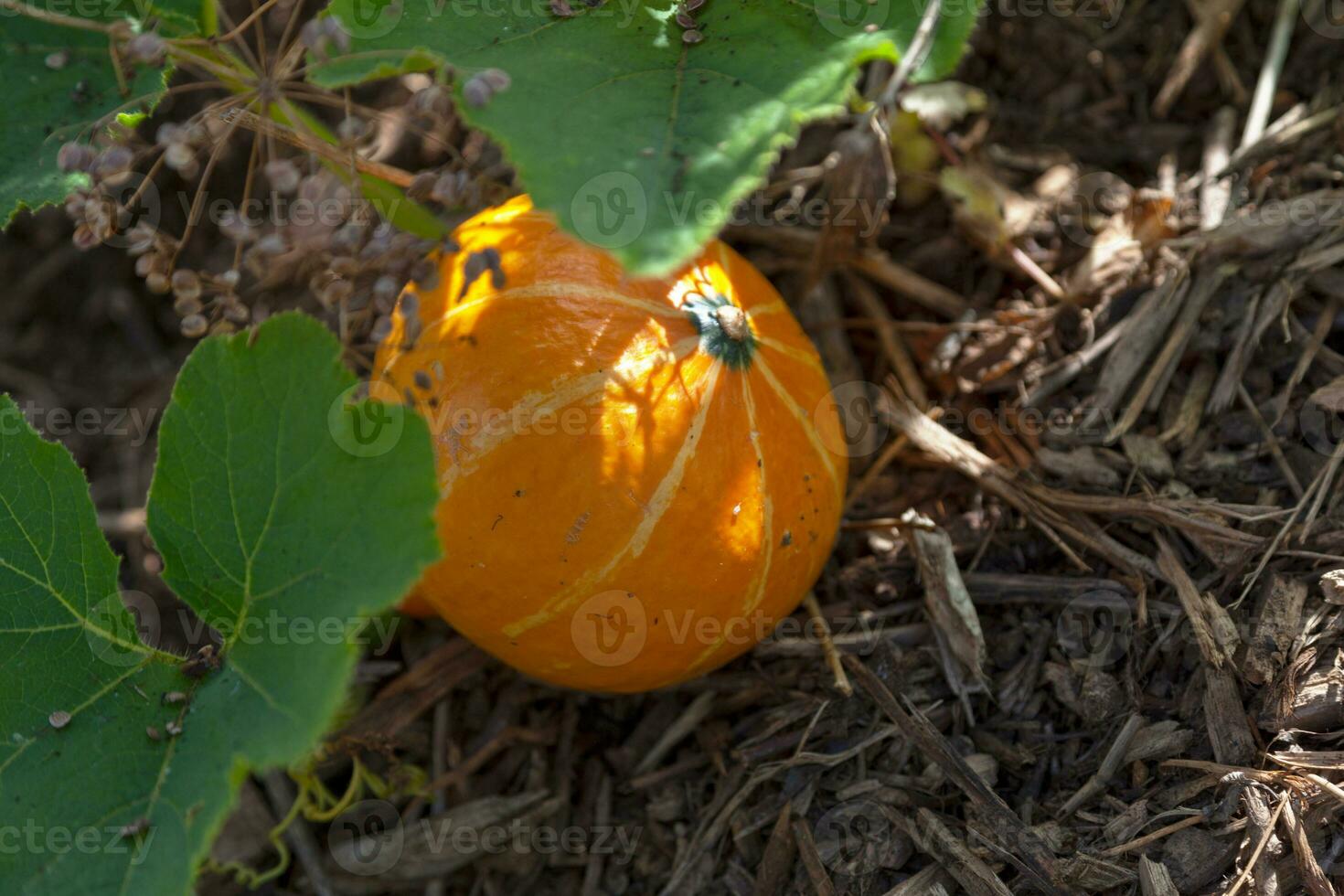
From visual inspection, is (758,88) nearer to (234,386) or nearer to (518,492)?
(518,492)

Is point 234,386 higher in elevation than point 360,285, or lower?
higher

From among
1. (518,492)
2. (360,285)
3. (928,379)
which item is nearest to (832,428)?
(928,379)

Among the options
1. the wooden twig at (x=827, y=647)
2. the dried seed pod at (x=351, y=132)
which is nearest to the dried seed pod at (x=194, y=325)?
the dried seed pod at (x=351, y=132)

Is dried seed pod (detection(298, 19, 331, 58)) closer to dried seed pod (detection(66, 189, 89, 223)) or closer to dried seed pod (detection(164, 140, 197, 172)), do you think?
dried seed pod (detection(164, 140, 197, 172))

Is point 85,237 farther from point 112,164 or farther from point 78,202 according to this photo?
point 112,164

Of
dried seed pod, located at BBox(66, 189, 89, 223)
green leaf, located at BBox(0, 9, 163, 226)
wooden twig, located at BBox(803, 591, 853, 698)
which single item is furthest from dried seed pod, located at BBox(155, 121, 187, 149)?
wooden twig, located at BBox(803, 591, 853, 698)

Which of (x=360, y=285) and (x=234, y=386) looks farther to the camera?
(x=360, y=285)

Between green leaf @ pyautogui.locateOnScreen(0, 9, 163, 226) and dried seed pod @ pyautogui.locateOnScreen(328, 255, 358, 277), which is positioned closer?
dried seed pod @ pyautogui.locateOnScreen(328, 255, 358, 277)

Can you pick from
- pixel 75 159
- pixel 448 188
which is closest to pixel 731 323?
pixel 448 188
